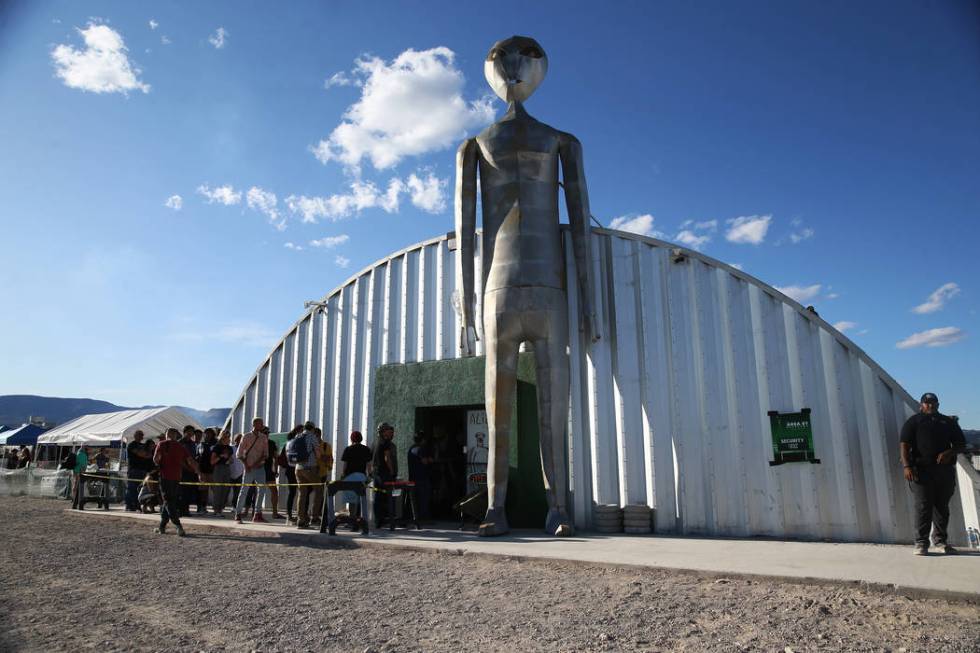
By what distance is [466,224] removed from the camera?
10.1 meters

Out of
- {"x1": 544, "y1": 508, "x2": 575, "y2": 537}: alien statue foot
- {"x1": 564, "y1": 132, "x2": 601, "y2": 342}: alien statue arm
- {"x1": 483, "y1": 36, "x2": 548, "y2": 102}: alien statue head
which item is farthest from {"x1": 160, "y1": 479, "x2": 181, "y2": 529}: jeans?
{"x1": 483, "y1": 36, "x2": 548, "y2": 102}: alien statue head

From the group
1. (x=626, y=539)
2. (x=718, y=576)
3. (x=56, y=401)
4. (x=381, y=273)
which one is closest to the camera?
(x=718, y=576)

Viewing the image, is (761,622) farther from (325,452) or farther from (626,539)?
(325,452)

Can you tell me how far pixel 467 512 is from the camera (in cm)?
1016

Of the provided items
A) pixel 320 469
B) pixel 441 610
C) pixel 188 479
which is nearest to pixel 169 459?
pixel 320 469

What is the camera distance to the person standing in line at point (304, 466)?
10125 mm

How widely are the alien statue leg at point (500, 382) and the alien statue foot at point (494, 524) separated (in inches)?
4.2

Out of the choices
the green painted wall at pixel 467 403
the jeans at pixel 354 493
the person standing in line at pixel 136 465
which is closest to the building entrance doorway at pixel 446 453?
the green painted wall at pixel 467 403

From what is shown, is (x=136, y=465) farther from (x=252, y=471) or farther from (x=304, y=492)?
(x=304, y=492)

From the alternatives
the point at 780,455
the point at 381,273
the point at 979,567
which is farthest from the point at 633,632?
the point at 381,273

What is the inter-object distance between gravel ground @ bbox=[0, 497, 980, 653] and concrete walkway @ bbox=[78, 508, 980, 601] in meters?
0.16

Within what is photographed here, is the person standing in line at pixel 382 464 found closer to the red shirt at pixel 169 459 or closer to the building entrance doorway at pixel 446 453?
the building entrance doorway at pixel 446 453

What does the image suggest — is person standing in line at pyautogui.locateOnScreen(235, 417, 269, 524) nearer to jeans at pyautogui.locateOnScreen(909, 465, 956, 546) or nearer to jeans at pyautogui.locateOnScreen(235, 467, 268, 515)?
jeans at pyautogui.locateOnScreen(235, 467, 268, 515)

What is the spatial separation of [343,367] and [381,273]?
2.28 m
